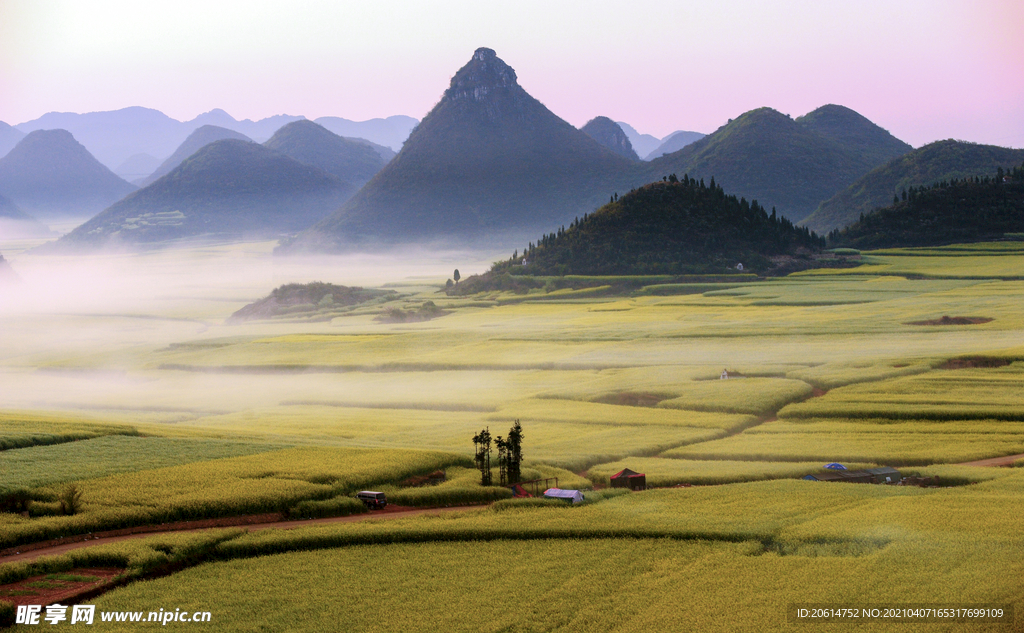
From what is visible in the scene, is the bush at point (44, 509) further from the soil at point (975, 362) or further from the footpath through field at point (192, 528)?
the soil at point (975, 362)

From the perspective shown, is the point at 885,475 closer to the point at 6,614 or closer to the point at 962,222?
the point at 6,614

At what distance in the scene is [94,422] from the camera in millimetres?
60062

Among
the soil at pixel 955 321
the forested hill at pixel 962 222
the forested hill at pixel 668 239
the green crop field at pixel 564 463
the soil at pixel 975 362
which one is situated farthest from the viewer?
the forested hill at pixel 962 222

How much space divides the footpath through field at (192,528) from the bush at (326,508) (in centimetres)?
36

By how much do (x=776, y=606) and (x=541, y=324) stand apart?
3738 inches

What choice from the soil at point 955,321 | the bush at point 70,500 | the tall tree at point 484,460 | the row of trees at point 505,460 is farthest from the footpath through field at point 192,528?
the soil at point 955,321

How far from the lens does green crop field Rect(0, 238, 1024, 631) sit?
26641mm

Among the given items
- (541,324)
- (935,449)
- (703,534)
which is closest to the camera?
(703,534)

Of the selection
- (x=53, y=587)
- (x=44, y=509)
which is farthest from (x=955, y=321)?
(x=53, y=587)

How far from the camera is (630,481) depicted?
4194 centimetres

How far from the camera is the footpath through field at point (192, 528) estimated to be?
31.6 m

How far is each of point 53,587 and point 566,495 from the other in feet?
66.2

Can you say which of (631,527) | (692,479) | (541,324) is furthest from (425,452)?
(541,324)

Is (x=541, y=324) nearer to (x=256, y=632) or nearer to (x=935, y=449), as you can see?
(x=935, y=449)
